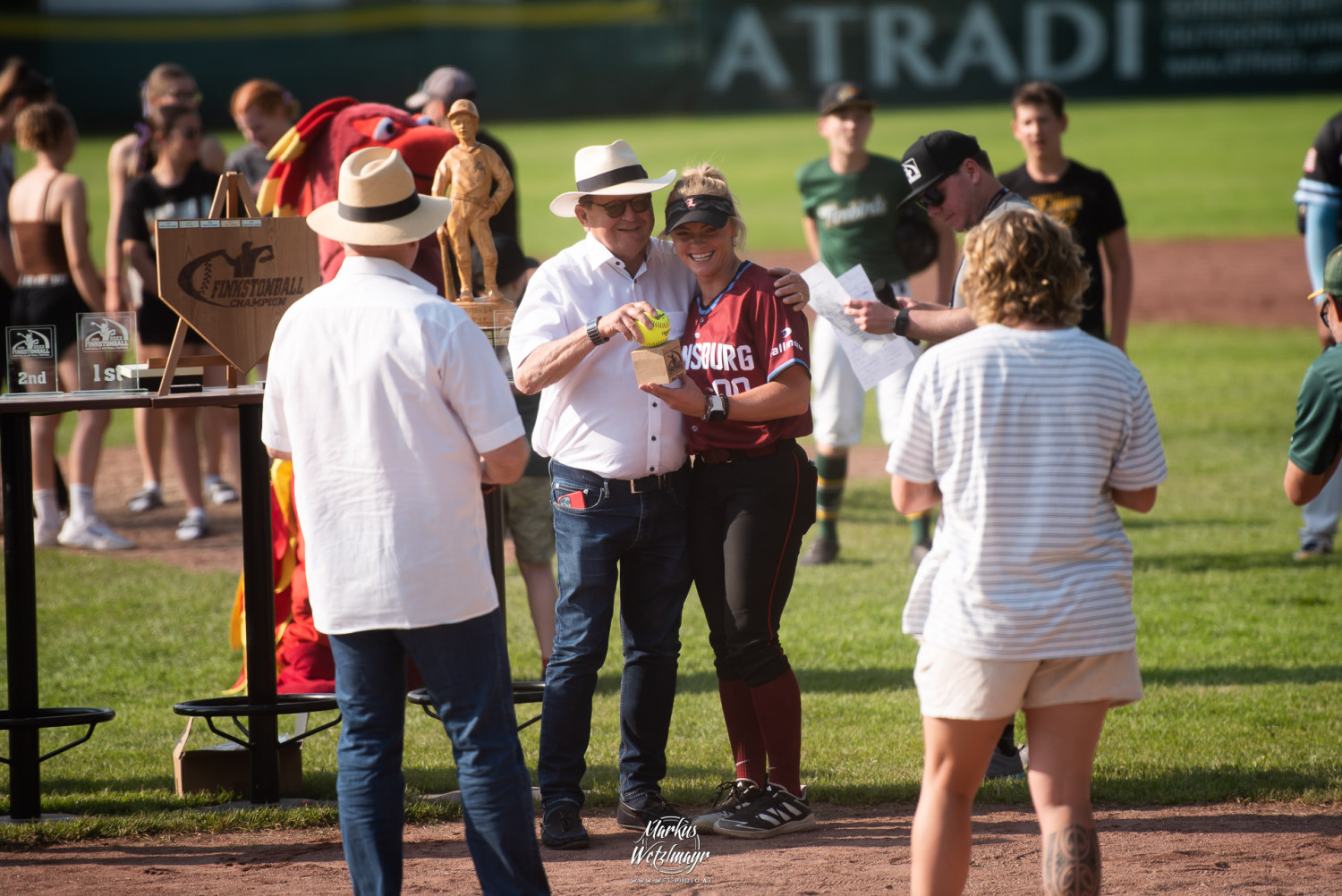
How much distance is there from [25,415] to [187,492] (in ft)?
14.7

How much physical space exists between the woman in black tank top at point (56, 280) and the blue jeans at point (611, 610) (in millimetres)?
4888

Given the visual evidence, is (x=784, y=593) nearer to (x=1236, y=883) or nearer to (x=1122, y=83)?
(x=1236, y=883)

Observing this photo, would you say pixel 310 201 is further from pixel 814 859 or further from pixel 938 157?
pixel 814 859

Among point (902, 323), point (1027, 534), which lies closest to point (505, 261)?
point (902, 323)

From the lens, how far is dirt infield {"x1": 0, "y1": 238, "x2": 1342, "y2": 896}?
389 cm

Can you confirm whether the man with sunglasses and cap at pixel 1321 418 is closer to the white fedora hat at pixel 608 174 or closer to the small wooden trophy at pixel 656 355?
the small wooden trophy at pixel 656 355

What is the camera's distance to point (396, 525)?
3.16m

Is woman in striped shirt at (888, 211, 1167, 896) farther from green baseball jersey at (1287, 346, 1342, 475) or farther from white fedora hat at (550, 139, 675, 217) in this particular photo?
white fedora hat at (550, 139, 675, 217)

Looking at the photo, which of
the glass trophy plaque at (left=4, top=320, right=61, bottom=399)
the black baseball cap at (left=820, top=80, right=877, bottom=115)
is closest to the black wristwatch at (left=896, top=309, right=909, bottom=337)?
the glass trophy plaque at (left=4, top=320, right=61, bottom=399)

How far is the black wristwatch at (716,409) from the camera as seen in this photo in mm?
4043

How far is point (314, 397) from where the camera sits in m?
3.22

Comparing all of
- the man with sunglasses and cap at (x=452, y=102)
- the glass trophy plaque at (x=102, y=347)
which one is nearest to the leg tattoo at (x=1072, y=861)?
the glass trophy plaque at (x=102, y=347)

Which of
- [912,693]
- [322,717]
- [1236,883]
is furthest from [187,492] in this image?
[1236,883]

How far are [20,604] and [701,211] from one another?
2.64 meters
